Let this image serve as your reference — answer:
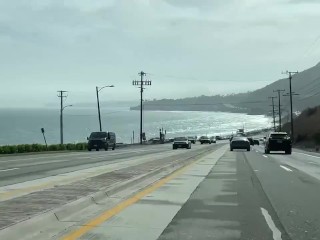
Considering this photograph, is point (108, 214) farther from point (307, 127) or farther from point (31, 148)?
point (307, 127)

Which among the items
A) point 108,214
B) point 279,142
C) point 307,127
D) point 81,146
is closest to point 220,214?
point 108,214

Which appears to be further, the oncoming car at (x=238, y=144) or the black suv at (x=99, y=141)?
the oncoming car at (x=238, y=144)

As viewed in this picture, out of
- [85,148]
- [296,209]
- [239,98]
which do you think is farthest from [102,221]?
[239,98]

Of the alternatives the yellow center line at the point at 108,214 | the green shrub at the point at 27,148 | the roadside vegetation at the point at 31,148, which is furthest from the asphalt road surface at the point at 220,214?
the green shrub at the point at 27,148

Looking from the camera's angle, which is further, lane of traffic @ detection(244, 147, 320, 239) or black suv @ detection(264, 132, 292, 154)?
black suv @ detection(264, 132, 292, 154)

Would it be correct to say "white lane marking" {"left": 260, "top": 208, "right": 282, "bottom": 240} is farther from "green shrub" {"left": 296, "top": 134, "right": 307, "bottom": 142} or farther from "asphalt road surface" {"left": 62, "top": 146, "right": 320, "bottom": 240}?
"green shrub" {"left": 296, "top": 134, "right": 307, "bottom": 142}

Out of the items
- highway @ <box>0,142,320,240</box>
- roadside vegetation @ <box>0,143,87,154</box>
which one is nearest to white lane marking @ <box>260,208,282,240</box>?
highway @ <box>0,142,320,240</box>

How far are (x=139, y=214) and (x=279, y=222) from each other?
258 cm

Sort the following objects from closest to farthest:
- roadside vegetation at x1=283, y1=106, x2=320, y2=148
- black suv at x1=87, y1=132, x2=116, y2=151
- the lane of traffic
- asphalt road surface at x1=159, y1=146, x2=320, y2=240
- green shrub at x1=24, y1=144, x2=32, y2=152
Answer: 1. asphalt road surface at x1=159, y1=146, x2=320, y2=240
2. the lane of traffic
3. green shrub at x1=24, y1=144, x2=32, y2=152
4. black suv at x1=87, y1=132, x2=116, y2=151
5. roadside vegetation at x1=283, y1=106, x2=320, y2=148

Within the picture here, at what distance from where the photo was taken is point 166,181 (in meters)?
16.1

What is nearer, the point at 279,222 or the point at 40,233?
the point at 40,233

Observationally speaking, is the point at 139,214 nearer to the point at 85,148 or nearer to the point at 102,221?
the point at 102,221

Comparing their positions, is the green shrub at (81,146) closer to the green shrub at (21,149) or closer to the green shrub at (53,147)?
the green shrub at (53,147)

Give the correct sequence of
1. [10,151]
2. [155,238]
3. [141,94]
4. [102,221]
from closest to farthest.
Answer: [155,238], [102,221], [10,151], [141,94]
